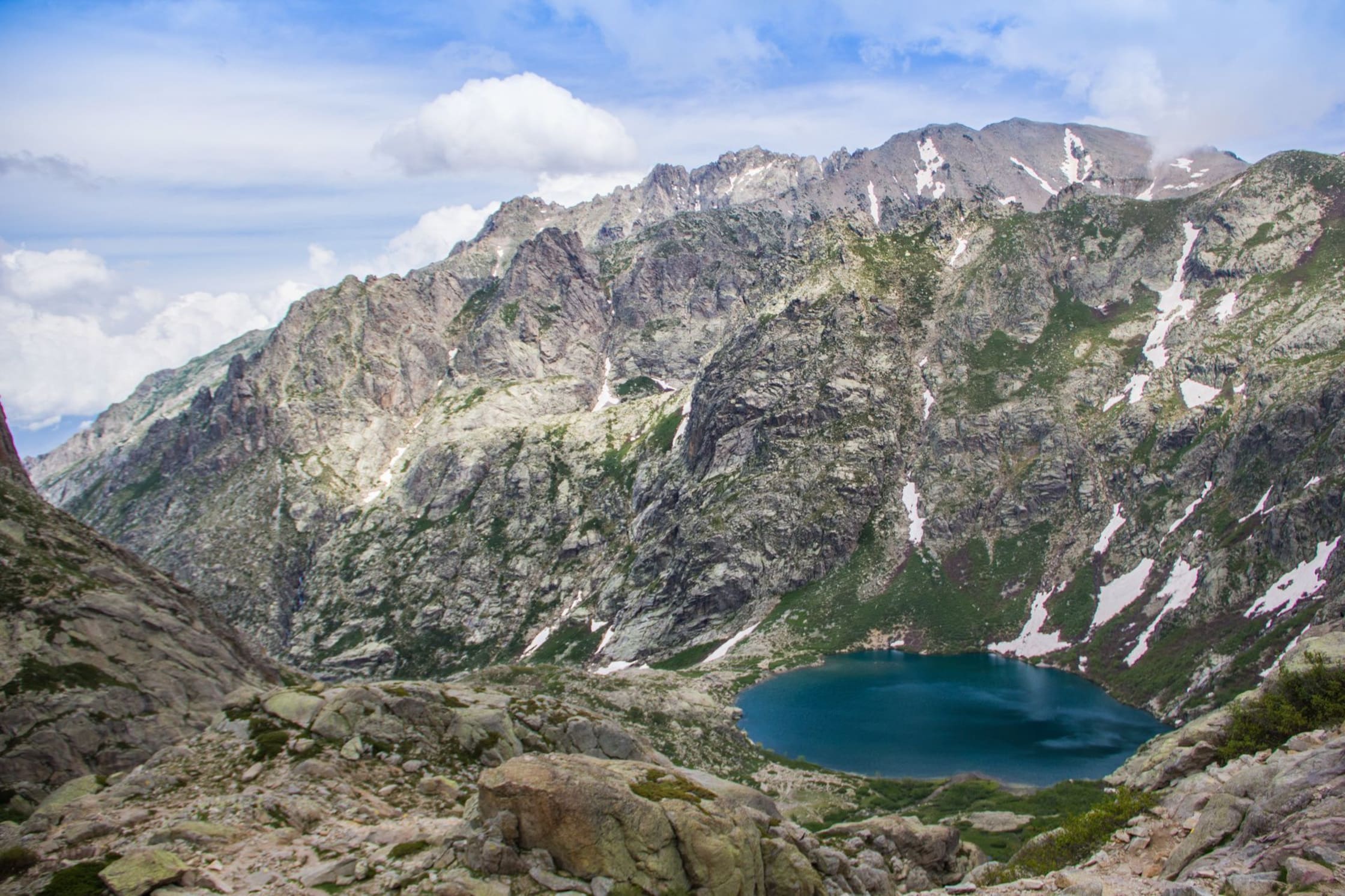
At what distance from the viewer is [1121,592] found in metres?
138

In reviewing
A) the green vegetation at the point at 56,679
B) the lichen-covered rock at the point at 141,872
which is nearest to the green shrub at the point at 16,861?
the lichen-covered rock at the point at 141,872

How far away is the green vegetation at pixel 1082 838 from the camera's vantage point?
32.3 meters

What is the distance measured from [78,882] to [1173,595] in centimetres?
14160

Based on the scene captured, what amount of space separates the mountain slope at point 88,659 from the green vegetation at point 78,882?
1842 centimetres

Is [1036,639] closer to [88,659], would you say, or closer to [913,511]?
[913,511]

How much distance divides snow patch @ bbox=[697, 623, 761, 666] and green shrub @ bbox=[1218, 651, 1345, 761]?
12739cm

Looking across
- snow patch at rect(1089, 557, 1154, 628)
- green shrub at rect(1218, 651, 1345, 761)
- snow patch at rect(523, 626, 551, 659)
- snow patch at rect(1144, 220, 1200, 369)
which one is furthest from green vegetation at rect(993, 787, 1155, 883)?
snow patch at rect(1144, 220, 1200, 369)

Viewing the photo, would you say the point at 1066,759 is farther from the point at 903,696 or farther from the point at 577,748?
the point at 577,748

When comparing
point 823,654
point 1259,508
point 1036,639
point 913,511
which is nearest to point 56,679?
point 823,654

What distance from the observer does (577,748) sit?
119 ft

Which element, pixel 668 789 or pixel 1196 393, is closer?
pixel 668 789

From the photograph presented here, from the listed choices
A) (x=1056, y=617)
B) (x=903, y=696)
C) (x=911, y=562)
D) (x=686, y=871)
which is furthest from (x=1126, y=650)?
(x=686, y=871)

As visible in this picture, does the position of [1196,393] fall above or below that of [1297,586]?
above

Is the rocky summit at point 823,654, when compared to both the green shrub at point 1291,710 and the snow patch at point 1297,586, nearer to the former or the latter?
the green shrub at point 1291,710
